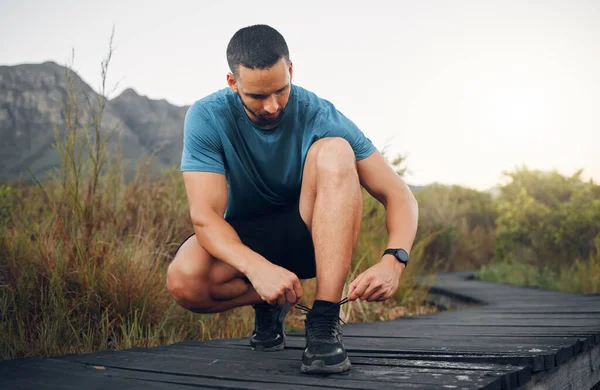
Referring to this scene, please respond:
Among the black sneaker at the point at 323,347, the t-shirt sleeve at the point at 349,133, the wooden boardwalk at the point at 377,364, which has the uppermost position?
the t-shirt sleeve at the point at 349,133

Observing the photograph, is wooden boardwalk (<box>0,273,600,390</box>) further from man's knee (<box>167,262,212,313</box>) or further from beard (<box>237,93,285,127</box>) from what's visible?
beard (<box>237,93,285,127</box>)

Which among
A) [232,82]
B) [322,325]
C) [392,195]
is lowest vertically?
[322,325]

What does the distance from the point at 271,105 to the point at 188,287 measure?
0.79 meters

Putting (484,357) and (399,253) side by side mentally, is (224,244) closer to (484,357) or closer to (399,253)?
(399,253)

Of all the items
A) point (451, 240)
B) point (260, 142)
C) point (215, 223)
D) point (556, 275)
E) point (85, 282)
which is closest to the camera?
point (215, 223)

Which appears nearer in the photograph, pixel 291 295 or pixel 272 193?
pixel 291 295

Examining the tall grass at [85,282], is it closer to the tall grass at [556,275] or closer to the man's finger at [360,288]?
the man's finger at [360,288]

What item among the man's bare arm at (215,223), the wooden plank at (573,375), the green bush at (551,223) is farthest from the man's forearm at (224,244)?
the green bush at (551,223)

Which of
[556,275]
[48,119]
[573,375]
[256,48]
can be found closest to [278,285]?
[256,48]

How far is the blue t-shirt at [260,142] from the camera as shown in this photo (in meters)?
2.16

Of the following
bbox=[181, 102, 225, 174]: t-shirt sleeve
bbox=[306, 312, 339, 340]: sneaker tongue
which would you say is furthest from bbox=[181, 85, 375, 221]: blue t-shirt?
bbox=[306, 312, 339, 340]: sneaker tongue

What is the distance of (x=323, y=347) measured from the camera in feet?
5.39

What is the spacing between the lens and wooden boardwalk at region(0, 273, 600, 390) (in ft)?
4.96

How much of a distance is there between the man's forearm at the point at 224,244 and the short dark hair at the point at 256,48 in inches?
22.5
